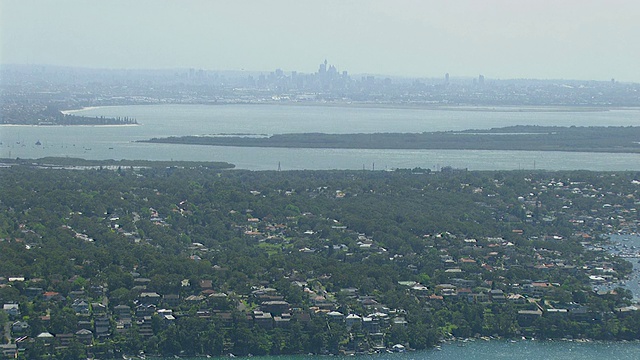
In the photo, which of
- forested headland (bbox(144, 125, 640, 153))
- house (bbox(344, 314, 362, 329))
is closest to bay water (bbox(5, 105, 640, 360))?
house (bbox(344, 314, 362, 329))

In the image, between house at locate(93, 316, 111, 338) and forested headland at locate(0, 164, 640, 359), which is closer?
house at locate(93, 316, 111, 338)

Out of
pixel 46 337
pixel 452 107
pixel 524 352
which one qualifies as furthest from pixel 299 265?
pixel 452 107

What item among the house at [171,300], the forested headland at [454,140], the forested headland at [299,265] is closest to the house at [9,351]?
the forested headland at [299,265]

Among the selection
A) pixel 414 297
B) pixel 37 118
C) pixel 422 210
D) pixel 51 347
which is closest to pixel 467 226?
pixel 422 210

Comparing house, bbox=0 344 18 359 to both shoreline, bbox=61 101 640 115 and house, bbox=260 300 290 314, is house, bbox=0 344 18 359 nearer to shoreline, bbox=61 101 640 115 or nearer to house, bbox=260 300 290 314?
house, bbox=260 300 290 314

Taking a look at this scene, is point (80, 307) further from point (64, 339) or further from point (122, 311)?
point (64, 339)

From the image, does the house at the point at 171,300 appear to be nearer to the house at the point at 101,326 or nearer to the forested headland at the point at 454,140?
the house at the point at 101,326

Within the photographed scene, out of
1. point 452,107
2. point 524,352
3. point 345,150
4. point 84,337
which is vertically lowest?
point 452,107
